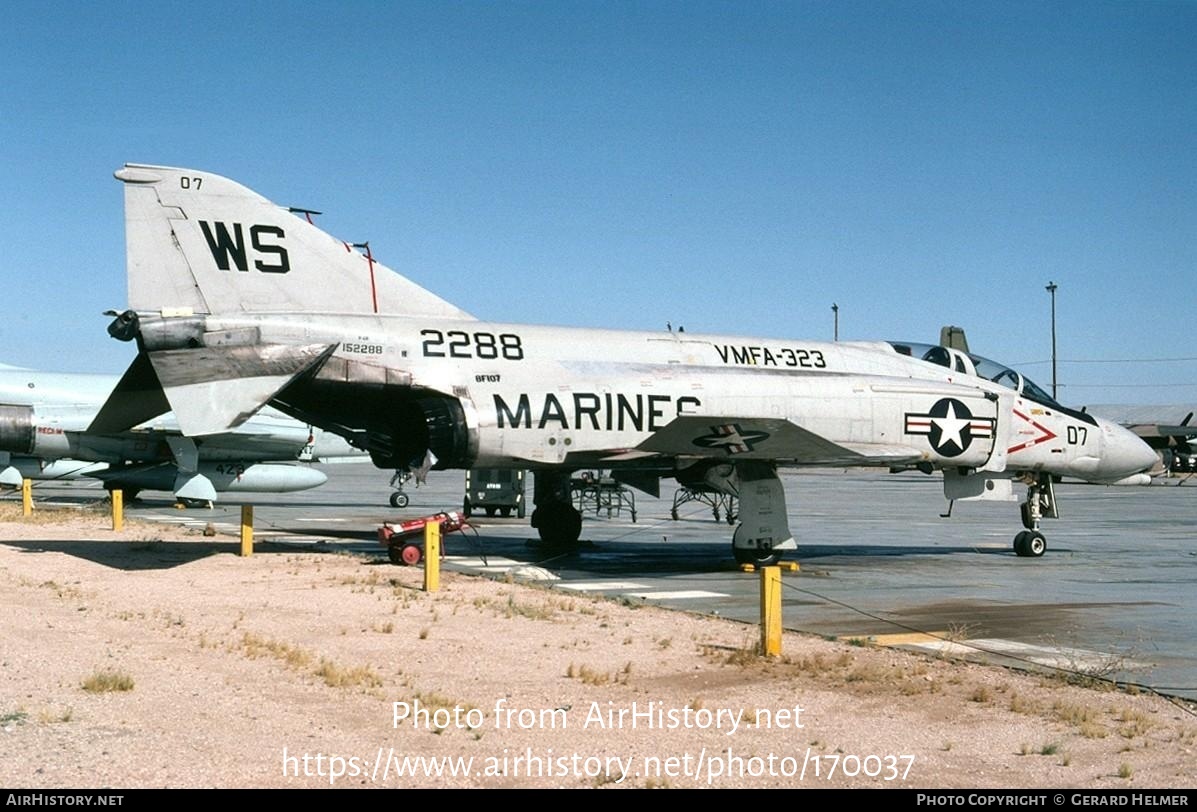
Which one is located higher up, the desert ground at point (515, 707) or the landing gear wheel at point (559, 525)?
the landing gear wheel at point (559, 525)

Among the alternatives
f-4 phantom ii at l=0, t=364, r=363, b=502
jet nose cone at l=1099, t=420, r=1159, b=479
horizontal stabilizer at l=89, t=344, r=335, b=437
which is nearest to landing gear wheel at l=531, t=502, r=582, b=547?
horizontal stabilizer at l=89, t=344, r=335, b=437

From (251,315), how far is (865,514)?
22135 millimetres

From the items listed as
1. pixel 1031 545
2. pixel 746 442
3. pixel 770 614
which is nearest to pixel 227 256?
pixel 746 442

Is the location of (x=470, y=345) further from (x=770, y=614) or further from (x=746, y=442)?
(x=770, y=614)

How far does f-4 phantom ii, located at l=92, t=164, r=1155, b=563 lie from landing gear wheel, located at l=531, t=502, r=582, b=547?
2586mm

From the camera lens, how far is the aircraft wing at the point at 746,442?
16281 mm

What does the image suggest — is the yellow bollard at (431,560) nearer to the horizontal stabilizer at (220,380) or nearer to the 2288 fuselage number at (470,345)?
the horizontal stabilizer at (220,380)

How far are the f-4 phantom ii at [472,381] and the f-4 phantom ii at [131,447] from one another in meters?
13.6

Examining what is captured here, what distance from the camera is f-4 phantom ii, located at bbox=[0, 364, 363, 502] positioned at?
100.0 feet

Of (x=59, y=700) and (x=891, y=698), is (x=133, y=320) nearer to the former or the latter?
(x=59, y=700)

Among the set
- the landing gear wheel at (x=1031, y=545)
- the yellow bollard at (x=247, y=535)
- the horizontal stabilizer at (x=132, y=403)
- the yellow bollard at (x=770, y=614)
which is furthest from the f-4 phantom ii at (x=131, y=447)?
the yellow bollard at (x=770, y=614)

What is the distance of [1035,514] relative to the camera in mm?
20562

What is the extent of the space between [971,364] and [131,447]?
2277cm

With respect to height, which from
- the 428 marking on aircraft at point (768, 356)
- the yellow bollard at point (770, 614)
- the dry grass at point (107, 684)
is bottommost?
the dry grass at point (107, 684)
